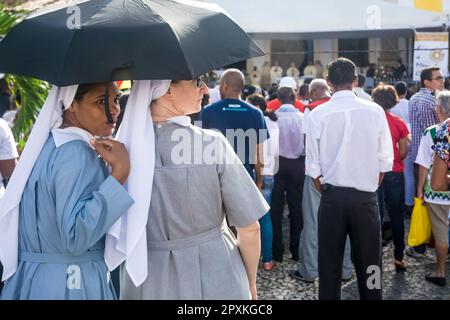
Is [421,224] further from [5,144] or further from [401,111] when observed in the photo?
[5,144]

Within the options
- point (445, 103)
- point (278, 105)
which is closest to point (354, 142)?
point (445, 103)

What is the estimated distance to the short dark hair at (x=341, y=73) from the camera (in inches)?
150

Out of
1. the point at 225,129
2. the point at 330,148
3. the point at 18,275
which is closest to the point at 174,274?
the point at 18,275

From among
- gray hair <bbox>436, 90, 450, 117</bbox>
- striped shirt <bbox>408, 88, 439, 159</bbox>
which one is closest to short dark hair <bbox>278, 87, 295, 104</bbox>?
striped shirt <bbox>408, 88, 439, 159</bbox>

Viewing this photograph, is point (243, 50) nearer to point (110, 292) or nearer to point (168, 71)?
point (168, 71)

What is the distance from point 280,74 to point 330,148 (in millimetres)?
14123

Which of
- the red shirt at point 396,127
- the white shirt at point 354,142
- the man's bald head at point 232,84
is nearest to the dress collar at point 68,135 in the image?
the white shirt at point 354,142

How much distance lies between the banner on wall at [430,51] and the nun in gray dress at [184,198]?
9104 mm

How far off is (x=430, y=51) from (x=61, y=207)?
982cm

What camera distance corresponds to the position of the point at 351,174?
3701mm

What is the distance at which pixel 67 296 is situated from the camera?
1.92m

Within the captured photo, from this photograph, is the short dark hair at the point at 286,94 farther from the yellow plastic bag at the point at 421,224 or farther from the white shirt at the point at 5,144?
the white shirt at the point at 5,144

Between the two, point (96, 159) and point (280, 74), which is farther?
point (280, 74)

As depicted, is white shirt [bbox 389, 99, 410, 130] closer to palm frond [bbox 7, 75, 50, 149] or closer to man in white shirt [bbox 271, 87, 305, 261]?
man in white shirt [bbox 271, 87, 305, 261]
